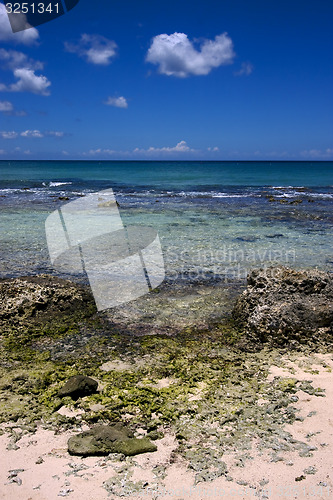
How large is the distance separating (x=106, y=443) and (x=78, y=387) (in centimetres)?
87

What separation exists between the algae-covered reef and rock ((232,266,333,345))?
0.06 feet

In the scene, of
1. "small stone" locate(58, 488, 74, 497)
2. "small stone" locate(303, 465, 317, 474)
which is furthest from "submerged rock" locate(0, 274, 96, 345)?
A: "small stone" locate(303, 465, 317, 474)

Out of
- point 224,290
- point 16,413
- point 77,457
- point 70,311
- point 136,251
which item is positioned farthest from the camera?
point 136,251

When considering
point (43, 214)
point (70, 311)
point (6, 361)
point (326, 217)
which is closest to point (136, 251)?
point (70, 311)

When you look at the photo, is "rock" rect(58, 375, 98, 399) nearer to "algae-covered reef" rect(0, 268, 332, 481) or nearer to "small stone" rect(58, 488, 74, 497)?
"algae-covered reef" rect(0, 268, 332, 481)

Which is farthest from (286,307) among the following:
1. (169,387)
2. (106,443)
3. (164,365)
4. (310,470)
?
(106,443)

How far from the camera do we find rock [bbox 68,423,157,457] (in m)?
3.23

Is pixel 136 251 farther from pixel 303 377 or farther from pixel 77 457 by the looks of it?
pixel 77 457

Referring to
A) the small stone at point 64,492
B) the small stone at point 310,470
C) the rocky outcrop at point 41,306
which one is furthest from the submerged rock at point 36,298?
the small stone at point 310,470

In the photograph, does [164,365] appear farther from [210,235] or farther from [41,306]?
[210,235]

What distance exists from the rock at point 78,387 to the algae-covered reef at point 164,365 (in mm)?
50

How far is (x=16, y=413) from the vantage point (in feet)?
12.2

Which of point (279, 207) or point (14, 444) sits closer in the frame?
point (14, 444)

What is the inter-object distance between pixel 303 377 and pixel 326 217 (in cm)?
1574
